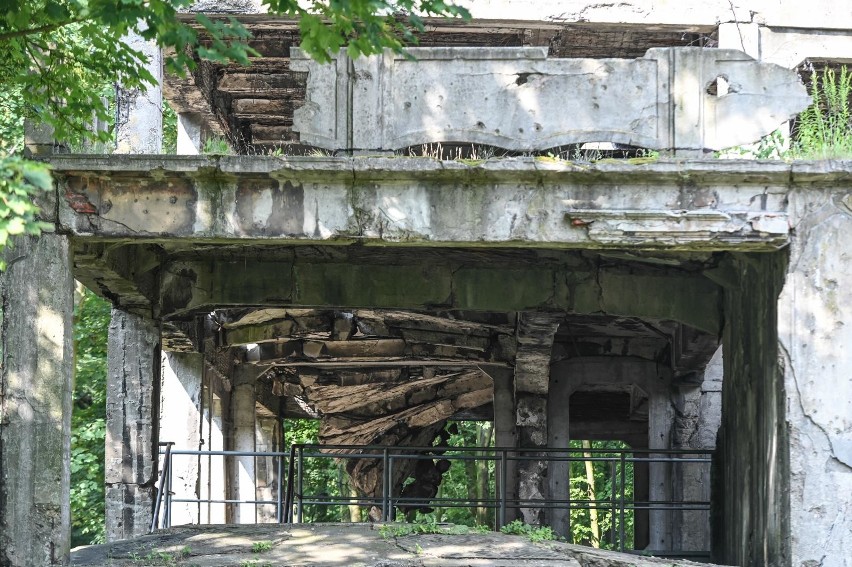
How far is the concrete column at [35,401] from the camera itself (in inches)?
310

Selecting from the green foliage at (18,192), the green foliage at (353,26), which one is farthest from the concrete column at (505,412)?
the green foliage at (18,192)

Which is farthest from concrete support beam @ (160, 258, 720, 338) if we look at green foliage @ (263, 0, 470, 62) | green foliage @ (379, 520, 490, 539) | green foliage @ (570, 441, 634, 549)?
green foliage @ (570, 441, 634, 549)

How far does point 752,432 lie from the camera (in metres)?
9.25

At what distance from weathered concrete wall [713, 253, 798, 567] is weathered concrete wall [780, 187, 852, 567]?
0.10 meters

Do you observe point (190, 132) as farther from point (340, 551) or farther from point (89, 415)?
point (89, 415)

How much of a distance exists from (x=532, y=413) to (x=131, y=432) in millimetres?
5125

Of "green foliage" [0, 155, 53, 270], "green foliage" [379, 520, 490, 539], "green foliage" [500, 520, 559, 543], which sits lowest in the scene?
"green foliage" [500, 520, 559, 543]

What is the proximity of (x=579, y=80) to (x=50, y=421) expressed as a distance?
454cm

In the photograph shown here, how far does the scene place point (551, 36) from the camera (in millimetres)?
12156

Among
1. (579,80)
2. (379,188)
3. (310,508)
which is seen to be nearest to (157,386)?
(379,188)

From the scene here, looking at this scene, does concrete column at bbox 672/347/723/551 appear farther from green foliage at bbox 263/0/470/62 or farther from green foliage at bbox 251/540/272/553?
green foliage at bbox 263/0/470/62

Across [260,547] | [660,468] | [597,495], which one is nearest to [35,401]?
[260,547]

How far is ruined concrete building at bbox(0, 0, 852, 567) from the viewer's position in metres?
7.95

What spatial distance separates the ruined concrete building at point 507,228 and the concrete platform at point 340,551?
0.81m
